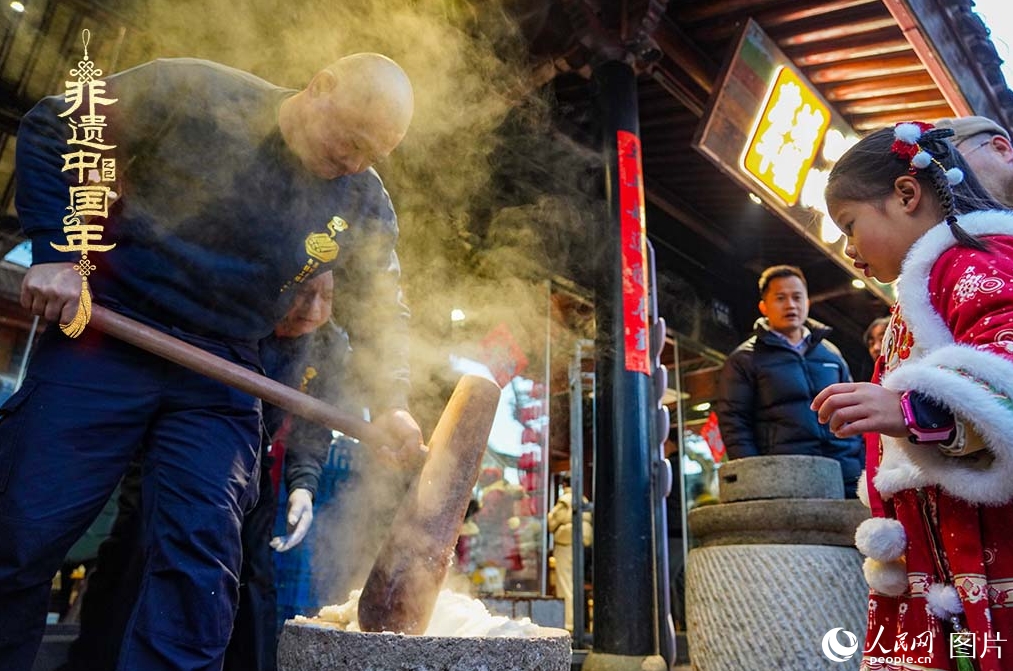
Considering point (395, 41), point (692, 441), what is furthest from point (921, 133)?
point (692, 441)

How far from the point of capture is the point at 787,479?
3.37 m

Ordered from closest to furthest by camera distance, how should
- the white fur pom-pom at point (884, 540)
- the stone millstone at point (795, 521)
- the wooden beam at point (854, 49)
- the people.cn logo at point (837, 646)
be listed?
1. the white fur pom-pom at point (884, 540)
2. the people.cn logo at point (837, 646)
3. the stone millstone at point (795, 521)
4. the wooden beam at point (854, 49)

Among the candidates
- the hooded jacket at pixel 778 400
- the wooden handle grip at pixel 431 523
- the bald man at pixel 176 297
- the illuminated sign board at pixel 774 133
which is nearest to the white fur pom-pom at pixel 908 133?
the wooden handle grip at pixel 431 523

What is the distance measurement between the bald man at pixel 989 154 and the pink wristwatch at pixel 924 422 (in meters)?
1.11

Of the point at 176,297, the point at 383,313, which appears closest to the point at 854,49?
the point at 383,313

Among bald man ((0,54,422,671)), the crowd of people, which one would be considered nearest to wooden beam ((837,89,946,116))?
the crowd of people

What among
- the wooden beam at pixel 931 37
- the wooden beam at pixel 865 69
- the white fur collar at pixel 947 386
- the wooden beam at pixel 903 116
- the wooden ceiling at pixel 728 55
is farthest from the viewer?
the wooden beam at pixel 903 116

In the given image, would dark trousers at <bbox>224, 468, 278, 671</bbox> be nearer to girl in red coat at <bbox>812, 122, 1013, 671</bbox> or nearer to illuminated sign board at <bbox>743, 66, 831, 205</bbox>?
girl in red coat at <bbox>812, 122, 1013, 671</bbox>

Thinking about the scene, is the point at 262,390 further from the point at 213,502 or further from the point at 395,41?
the point at 395,41

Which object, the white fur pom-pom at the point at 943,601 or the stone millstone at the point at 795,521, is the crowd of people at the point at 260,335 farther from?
the stone millstone at the point at 795,521

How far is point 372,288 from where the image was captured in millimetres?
2703

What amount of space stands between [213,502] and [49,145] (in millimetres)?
1134

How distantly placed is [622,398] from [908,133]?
2973mm

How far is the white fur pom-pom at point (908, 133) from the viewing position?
1.88 meters
